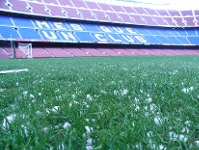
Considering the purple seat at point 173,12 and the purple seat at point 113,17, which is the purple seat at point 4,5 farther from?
the purple seat at point 173,12

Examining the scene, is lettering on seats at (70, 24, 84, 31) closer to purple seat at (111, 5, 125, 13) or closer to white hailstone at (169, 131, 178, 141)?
purple seat at (111, 5, 125, 13)

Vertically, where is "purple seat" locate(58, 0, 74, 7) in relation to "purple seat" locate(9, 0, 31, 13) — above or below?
above

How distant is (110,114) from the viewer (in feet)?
4.63

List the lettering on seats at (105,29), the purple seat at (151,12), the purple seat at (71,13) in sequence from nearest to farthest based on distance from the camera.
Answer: the purple seat at (71,13) < the lettering on seats at (105,29) < the purple seat at (151,12)

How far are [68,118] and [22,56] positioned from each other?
22.2 m

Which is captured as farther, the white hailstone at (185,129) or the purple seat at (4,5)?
the purple seat at (4,5)

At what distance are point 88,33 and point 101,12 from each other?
8.25 meters

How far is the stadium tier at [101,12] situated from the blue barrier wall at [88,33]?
1.29 meters

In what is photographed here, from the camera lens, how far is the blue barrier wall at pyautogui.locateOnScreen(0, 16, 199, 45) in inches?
1019

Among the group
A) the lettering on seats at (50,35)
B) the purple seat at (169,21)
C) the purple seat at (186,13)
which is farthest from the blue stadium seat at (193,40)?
the lettering on seats at (50,35)

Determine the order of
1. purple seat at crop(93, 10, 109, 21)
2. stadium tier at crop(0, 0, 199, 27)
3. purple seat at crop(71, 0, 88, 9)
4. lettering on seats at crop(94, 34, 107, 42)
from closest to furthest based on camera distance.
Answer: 1. stadium tier at crop(0, 0, 199, 27)
2. lettering on seats at crop(94, 34, 107, 42)
3. purple seat at crop(93, 10, 109, 21)
4. purple seat at crop(71, 0, 88, 9)

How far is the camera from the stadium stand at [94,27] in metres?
26.2

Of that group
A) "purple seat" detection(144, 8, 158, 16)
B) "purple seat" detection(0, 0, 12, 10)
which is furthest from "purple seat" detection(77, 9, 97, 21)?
"purple seat" detection(144, 8, 158, 16)

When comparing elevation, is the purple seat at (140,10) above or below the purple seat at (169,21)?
above
